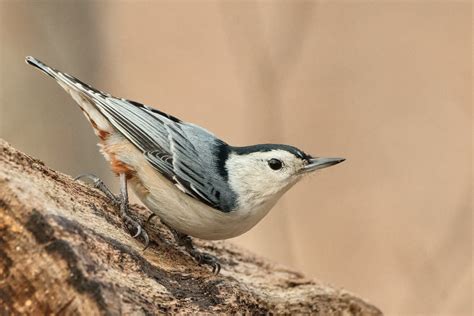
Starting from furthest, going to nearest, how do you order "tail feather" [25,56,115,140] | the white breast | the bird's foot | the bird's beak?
the bird's beak
"tail feather" [25,56,115,140]
the white breast
the bird's foot

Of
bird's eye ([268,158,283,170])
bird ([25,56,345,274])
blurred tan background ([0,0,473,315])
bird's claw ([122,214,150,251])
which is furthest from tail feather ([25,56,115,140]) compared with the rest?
blurred tan background ([0,0,473,315])

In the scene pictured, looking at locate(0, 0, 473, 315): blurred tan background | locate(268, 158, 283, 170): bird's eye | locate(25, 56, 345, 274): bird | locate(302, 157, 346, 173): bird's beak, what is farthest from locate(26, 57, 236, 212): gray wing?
locate(0, 0, 473, 315): blurred tan background

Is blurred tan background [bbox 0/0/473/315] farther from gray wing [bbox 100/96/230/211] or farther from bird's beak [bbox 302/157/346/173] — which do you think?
bird's beak [bbox 302/157/346/173]

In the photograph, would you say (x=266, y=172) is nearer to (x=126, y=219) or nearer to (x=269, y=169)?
(x=269, y=169)

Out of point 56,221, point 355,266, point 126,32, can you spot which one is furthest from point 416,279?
point 126,32

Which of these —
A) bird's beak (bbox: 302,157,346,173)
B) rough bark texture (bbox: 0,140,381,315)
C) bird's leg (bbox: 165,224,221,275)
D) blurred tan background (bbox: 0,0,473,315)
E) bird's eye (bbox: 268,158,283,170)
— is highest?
blurred tan background (bbox: 0,0,473,315)

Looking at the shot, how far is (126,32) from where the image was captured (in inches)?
314

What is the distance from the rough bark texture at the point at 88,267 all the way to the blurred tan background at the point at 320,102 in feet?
5.91

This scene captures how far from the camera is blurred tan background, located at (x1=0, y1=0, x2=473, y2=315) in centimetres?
447

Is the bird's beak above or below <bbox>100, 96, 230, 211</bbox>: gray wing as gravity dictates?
above

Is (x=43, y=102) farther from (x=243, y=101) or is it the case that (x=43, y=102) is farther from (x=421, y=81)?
(x=421, y=81)

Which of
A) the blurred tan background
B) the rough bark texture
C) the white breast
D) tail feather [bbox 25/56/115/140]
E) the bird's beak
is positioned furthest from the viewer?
the blurred tan background

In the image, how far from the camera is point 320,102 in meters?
6.77

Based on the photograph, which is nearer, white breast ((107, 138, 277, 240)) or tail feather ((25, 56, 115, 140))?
white breast ((107, 138, 277, 240))
